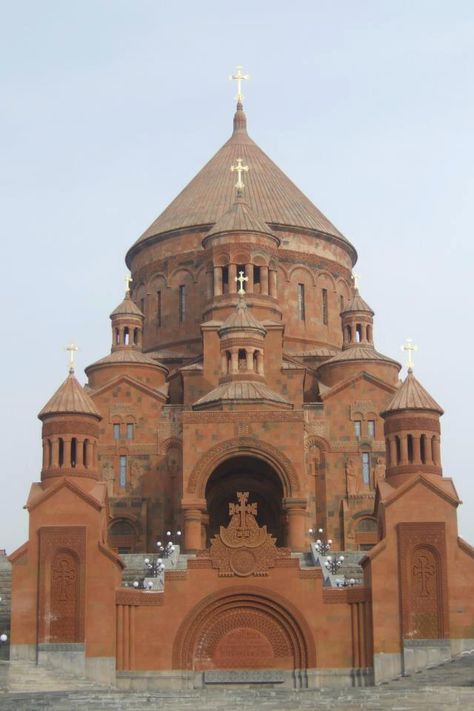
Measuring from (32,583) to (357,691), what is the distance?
418 inches

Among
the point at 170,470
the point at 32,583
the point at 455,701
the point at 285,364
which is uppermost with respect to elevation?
the point at 285,364

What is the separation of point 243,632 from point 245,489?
10741 millimetres

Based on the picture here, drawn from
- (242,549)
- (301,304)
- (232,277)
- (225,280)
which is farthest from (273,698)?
(301,304)

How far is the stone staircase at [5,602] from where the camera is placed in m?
45.5

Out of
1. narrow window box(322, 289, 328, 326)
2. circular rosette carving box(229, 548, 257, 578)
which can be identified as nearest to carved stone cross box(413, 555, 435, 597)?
circular rosette carving box(229, 548, 257, 578)

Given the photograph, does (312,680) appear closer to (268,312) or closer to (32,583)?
(32,583)

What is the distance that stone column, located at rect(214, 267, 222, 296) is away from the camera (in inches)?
2351

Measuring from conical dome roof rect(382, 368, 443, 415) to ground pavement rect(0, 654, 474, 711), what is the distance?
9088 millimetres

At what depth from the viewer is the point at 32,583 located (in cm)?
4528

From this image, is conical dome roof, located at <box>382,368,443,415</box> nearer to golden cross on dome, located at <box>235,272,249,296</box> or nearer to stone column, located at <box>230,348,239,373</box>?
stone column, located at <box>230,348,239,373</box>

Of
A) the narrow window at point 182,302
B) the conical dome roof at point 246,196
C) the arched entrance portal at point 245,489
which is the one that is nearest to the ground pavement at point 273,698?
the arched entrance portal at point 245,489

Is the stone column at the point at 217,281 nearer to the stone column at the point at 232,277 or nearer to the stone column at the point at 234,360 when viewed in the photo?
the stone column at the point at 232,277

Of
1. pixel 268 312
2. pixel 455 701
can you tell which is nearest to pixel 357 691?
pixel 455 701

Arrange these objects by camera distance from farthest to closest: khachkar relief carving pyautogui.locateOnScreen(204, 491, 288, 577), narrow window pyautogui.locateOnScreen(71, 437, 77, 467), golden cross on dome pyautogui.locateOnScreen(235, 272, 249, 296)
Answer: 1. golden cross on dome pyautogui.locateOnScreen(235, 272, 249, 296)
2. narrow window pyautogui.locateOnScreen(71, 437, 77, 467)
3. khachkar relief carving pyautogui.locateOnScreen(204, 491, 288, 577)
